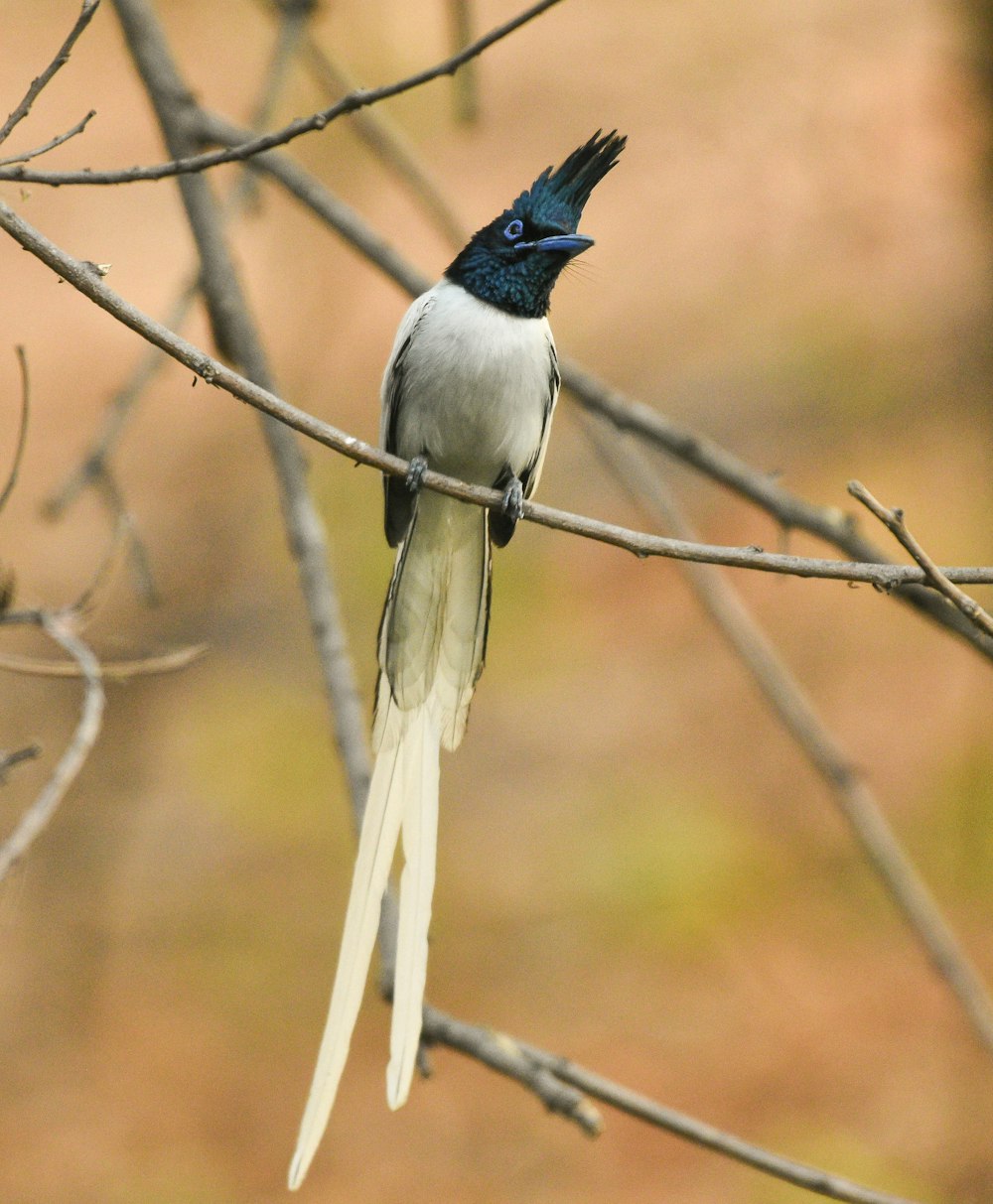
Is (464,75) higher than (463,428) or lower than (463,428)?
higher

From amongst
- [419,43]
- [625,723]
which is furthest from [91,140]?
[625,723]

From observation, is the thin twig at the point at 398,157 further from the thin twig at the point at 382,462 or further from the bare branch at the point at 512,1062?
the bare branch at the point at 512,1062

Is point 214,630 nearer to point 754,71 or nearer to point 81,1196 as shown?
point 81,1196

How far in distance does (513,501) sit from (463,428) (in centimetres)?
31

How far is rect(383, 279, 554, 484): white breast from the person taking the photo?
4.99 ft

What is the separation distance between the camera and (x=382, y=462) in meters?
1.09

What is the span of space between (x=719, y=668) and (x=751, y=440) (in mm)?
530

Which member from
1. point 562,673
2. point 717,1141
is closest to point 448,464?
point 717,1141

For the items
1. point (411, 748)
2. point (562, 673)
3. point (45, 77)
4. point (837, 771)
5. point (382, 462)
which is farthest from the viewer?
point (562, 673)

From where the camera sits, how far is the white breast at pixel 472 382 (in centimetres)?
152

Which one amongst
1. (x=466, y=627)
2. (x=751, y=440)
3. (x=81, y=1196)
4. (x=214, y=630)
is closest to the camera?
(x=466, y=627)

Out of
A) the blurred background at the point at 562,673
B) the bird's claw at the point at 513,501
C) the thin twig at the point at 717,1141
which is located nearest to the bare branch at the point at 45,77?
the bird's claw at the point at 513,501

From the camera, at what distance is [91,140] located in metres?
2.62

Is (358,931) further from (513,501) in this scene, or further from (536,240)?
(536,240)
